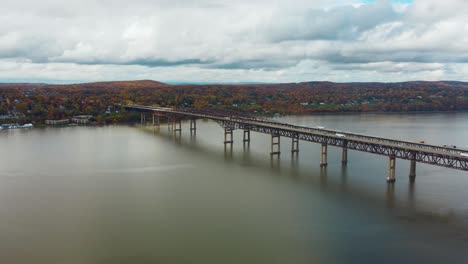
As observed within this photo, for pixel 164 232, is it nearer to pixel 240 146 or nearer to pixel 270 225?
pixel 270 225

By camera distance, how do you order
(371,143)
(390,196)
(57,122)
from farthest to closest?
(57,122) → (371,143) → (390,196)

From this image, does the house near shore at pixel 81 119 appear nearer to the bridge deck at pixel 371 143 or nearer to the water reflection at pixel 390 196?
the bridge deck at pixel 371 143

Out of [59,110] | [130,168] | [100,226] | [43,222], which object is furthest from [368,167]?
[59,110]

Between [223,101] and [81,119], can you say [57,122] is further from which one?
[223,101]

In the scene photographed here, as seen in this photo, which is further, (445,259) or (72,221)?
(72,221)

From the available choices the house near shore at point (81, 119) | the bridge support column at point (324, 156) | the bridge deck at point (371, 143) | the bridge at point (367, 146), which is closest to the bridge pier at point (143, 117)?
the house near shore at point (81, 119)

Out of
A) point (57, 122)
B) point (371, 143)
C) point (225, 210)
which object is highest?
point (371, 143)

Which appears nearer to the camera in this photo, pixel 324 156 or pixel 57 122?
pixel 324 156

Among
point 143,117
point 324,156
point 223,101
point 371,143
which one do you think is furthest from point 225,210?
point 223,101
